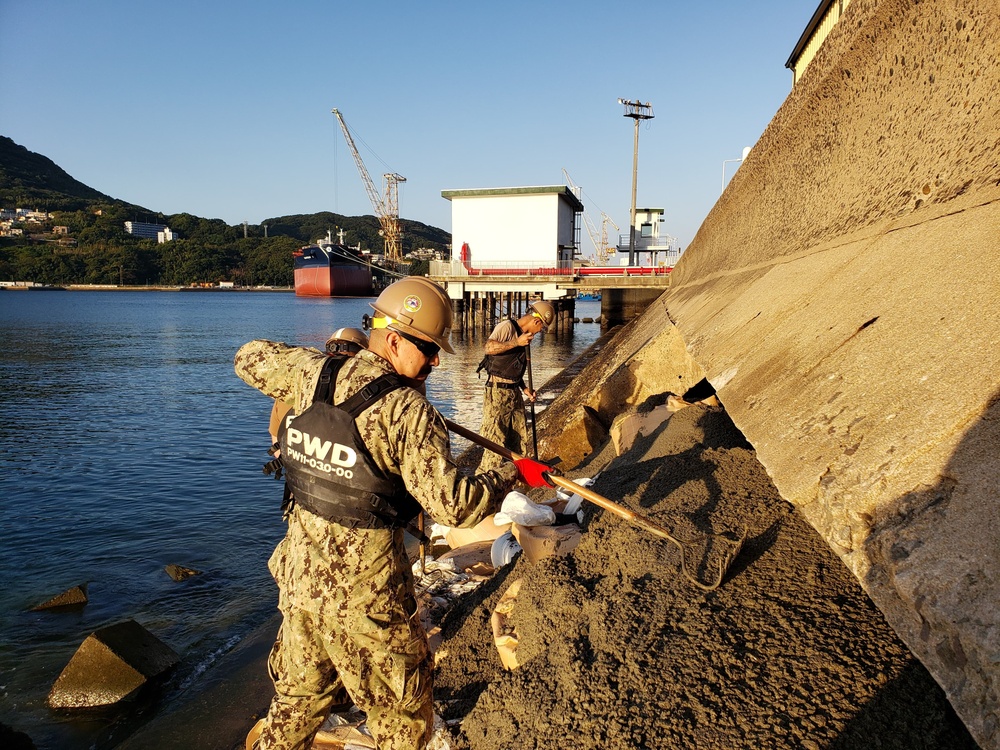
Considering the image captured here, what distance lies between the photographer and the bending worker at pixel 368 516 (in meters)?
2.32

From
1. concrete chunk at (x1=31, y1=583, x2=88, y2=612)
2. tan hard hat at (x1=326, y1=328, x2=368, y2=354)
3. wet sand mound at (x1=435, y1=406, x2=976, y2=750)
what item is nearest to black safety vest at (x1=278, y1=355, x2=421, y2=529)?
wet sand mound at (x1=435, y1=406, x2=976, y2=750)

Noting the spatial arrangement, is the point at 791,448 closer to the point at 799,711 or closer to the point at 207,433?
the point at 799,711

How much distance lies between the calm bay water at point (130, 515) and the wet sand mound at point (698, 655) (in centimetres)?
303

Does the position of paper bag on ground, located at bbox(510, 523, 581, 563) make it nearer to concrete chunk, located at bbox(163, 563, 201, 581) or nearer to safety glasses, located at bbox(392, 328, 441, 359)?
safety glasses, located at bbox(392, 328, 441, 359)

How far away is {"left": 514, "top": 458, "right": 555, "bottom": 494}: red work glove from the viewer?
2.82m

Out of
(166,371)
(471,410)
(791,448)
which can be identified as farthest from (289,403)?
(166,371)

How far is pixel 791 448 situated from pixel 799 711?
0.82m

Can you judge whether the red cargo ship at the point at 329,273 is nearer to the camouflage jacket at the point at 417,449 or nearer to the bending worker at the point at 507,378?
the bending worker at the point at 507,378

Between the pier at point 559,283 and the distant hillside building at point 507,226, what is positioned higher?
the distant hillside building at point 507,226

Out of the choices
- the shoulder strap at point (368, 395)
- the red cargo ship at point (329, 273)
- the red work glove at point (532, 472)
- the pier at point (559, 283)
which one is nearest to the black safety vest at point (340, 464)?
the shoulder strap at point (368, 395)

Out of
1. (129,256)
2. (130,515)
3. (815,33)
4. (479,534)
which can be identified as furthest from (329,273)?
(479,534)

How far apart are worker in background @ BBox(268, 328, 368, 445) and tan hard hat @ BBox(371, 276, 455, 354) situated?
536mm

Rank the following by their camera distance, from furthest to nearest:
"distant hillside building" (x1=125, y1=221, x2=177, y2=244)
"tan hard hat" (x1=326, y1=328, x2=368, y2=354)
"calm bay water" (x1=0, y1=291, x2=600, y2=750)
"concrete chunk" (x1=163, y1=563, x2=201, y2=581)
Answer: "distant hillside building" (x1=125, y1=221, x2=177, y2=244) < "concrete chunk" (x1=163, y1=563, x2=201, y2=581) < "calm bay water" (x1=0, y1=291, x2=600, y2=750) < "tan hard hat" (x1=326, y1=328, x2=368, y2=354)

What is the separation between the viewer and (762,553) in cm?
279
